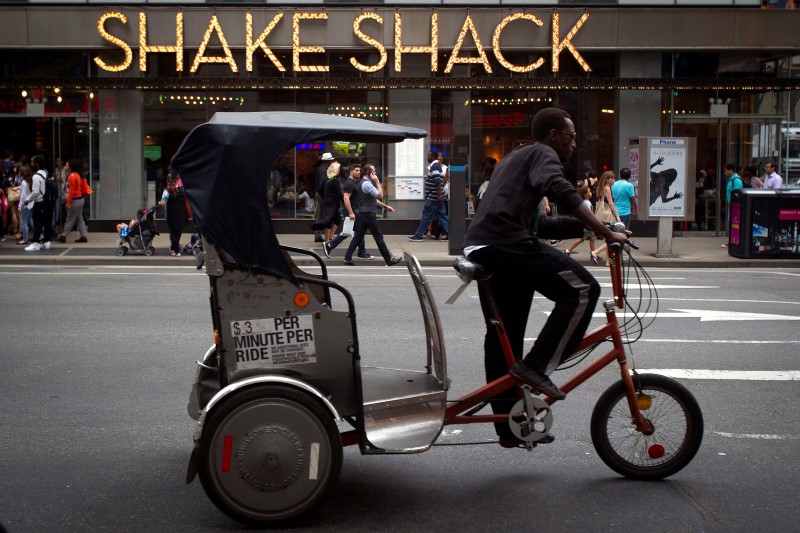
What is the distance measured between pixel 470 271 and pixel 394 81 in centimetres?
1804

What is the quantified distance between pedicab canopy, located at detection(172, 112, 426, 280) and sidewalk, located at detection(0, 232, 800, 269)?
38.2 ft

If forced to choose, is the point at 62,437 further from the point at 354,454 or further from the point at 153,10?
the point at 153,10

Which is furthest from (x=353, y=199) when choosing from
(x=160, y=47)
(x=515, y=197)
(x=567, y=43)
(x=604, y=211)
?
(x=515, y=197)

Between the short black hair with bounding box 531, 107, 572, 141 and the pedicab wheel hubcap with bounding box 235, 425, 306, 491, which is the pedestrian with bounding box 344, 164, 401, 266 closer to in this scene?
the short black hair with bounding box 531, 107, 572, 141

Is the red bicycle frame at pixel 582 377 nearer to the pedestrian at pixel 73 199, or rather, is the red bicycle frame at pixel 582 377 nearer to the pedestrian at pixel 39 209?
the pedestrian at pixel 39 209

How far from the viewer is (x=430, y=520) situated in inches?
A: 190

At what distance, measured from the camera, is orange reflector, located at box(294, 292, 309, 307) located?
4.77 metres

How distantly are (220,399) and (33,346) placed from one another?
507cm

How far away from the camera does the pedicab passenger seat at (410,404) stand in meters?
4.83

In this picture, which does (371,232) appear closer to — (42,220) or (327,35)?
(42,220)

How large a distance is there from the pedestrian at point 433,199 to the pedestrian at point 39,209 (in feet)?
25.3

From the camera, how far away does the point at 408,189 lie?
23375mm

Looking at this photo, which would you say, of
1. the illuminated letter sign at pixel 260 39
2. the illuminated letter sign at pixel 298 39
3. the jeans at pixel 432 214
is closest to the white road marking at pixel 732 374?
the jeans at pixel 432 214

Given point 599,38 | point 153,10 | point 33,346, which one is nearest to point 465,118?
point 599,38
